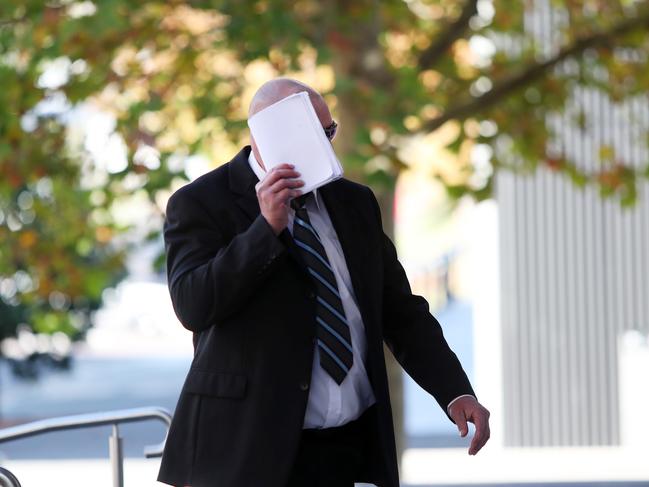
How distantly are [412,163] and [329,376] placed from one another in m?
4.95

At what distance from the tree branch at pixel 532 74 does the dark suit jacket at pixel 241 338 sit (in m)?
5.09

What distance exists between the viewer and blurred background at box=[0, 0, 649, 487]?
23.4 ft

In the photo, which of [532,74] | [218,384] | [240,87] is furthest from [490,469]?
[218,384]

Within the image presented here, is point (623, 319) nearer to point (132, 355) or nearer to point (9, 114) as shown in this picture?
point (9, 114)

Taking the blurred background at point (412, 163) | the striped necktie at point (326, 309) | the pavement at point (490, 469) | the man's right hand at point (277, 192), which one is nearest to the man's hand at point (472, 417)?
the striped necktie at point (326, 309)

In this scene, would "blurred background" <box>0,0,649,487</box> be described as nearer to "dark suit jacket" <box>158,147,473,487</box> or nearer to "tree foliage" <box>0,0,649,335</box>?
"tree foliage" <box>0,0,649,335</box>

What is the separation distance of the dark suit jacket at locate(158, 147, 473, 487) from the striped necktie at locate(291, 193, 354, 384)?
0.03 m

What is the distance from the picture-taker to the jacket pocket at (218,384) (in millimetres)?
2967

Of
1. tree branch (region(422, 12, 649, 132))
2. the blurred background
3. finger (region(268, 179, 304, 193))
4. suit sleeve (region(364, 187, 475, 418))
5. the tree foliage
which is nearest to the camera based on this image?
finger (region(268, 179, 304, 193))

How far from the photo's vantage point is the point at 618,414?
12.5 meters

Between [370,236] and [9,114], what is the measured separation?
4527 millimetres

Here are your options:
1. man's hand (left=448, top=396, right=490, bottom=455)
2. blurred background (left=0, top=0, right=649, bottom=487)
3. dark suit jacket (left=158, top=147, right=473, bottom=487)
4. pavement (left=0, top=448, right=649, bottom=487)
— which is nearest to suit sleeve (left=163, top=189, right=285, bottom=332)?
dark suit jacket (left=158, top=147, right=473, bottom=487)

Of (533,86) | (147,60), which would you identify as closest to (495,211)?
(533,86)

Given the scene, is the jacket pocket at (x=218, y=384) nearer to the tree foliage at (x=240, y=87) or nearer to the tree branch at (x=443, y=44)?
the tree foliage at (x=240, y=87)
